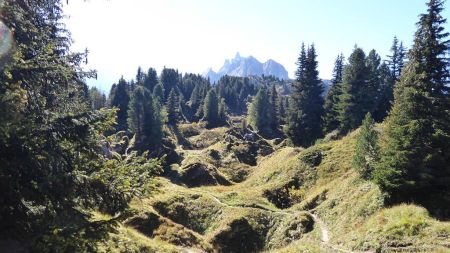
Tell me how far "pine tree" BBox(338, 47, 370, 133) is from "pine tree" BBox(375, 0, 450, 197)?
35219 mm

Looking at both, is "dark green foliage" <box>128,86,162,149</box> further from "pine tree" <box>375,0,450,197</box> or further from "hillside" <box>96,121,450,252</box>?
"pine tree" <box>375,0,450,197</box>

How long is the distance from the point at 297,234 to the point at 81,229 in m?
26.4

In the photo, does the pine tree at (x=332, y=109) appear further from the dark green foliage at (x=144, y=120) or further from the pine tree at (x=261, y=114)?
the pine tree at (x=261, y=114)

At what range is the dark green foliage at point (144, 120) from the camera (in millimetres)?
81812

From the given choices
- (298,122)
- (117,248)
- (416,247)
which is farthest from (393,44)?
(117,248)

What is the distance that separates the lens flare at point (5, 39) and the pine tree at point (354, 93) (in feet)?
193

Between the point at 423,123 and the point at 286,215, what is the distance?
1642 centimetres

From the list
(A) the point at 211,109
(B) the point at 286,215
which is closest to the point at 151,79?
(A) the point at 211,109

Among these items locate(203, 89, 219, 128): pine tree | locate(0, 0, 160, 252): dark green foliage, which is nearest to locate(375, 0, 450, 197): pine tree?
locate(0, 0, 160, 252): dark green foliage

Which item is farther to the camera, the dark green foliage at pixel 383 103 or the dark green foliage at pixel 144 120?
the dark green foliage at pixel 144 120

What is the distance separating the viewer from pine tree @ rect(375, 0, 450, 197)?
1065 inches

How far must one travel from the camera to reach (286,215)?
38.6 metres

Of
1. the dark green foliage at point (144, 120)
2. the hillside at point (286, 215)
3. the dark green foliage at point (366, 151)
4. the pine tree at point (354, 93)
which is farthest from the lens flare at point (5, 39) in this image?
the dark green foliage at point (144, 120)

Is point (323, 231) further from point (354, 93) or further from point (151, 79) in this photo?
point (151, 79)
